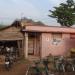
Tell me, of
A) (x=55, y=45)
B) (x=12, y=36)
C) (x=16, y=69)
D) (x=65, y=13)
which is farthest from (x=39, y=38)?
(x=65, y=13)

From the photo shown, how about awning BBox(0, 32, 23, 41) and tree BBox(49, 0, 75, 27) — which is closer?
awning BBox(0, 32, 23, 41)

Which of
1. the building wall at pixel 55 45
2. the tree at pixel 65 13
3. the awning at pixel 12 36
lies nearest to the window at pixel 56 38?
the building wall at pixel 55 45

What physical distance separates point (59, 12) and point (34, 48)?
18892 mm

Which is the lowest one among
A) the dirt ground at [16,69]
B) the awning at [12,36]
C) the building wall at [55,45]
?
the dirt ground at [16,69]

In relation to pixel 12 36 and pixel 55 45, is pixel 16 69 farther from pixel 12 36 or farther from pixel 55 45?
pixel 55 45

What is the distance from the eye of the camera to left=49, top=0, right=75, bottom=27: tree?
150 ft

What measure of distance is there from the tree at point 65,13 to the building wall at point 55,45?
1542 centimetres

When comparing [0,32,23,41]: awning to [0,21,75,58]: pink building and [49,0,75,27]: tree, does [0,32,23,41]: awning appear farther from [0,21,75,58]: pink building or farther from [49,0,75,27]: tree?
[49,0,75,27]: tree

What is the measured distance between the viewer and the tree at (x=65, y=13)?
45781 mm

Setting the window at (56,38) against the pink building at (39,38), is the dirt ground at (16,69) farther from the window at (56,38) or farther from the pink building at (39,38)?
the window at (56,38)

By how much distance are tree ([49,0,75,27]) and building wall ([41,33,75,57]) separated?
50.6 ft

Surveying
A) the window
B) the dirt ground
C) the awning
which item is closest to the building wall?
the window

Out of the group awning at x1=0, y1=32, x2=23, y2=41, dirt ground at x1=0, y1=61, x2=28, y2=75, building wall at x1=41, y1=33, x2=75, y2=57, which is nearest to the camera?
dirt ground at x1=0, y1=61, x2=28, y2=75

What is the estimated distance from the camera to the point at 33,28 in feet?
92.9
